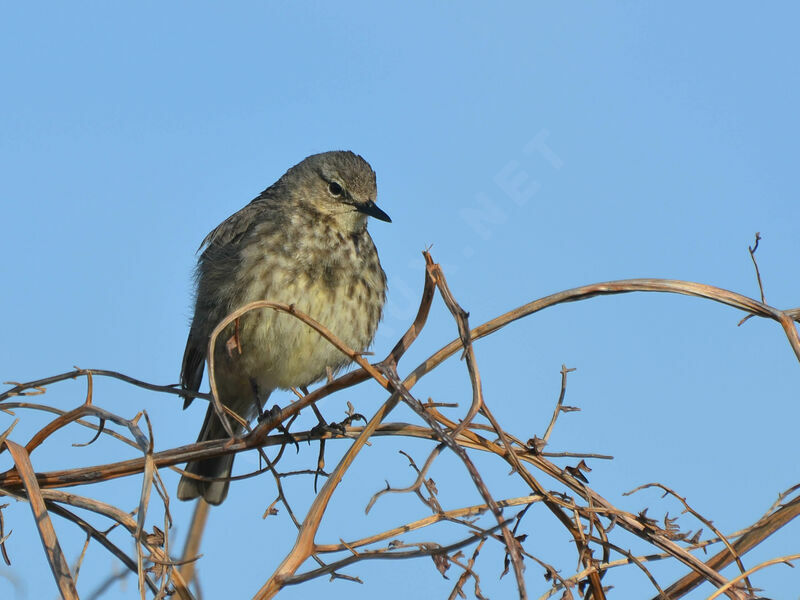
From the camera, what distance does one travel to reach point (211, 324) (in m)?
4.59

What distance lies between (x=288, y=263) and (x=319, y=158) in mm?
1204

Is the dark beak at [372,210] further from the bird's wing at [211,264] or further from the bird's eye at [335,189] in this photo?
the bird's wing at [211,264]

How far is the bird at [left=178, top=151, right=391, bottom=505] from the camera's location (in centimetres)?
447

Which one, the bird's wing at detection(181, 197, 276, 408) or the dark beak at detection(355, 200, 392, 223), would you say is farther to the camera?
the dark beak at detection(355, 200, 392, 223)

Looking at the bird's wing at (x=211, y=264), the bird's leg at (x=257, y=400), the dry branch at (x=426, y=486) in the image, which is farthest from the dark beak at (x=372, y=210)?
the dry branch at (x=426, y=486)

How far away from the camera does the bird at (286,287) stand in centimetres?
447

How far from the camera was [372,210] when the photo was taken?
16.5 feet

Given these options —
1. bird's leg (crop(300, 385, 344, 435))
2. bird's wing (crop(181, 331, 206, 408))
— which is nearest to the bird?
bird's wing (crop(181, 331, 206, 408))

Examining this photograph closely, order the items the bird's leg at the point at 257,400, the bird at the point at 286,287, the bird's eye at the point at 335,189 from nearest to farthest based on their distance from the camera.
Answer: the bird at the point at 286,287 → the bird's leg at the point at 257,400 → the bird's eye at the point at 335,189

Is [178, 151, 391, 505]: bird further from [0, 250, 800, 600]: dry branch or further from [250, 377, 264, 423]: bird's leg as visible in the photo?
[0, 250, 800, 600]: dry branch

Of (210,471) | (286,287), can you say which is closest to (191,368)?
(210,471)

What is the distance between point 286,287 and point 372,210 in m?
Answer: 0.82

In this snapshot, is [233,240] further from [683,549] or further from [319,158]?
[683,549]

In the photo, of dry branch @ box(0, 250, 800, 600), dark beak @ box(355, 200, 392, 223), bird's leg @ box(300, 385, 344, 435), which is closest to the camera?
dry branch @ box(0, 250, 800, 600)
